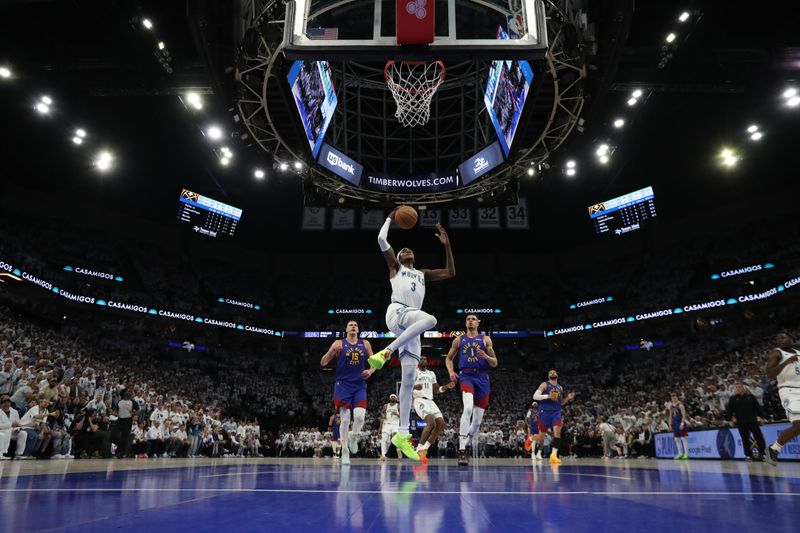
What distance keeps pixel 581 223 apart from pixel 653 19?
72.7ft

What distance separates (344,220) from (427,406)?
2325 cm

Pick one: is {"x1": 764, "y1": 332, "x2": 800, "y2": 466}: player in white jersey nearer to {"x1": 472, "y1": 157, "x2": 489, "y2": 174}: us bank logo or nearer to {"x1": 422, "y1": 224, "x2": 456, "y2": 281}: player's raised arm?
{"x1": 422, "y1": 224, "x2": 456, "y2": 281}: player's raised arm

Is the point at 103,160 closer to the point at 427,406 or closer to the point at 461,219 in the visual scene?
the point at 461,219

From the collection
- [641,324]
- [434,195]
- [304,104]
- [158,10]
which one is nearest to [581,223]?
[641,324]

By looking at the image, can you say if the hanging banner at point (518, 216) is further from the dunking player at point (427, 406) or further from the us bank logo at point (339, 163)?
the dunking player at point (427, 406)

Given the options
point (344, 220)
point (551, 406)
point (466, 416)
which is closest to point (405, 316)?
point (466, 416)

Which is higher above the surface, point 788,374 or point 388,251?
point 388,251

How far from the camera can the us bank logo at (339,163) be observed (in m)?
16.9

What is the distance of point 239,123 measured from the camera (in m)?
16.1

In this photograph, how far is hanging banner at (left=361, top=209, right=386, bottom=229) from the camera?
3058 cm

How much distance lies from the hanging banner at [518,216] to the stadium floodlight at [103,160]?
21694 mm

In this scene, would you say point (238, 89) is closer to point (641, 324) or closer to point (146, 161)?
point (146, 161)

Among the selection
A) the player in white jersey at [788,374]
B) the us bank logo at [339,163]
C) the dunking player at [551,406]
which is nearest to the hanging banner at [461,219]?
the us bank logo at [339,163]

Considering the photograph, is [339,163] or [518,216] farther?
[518,216]
